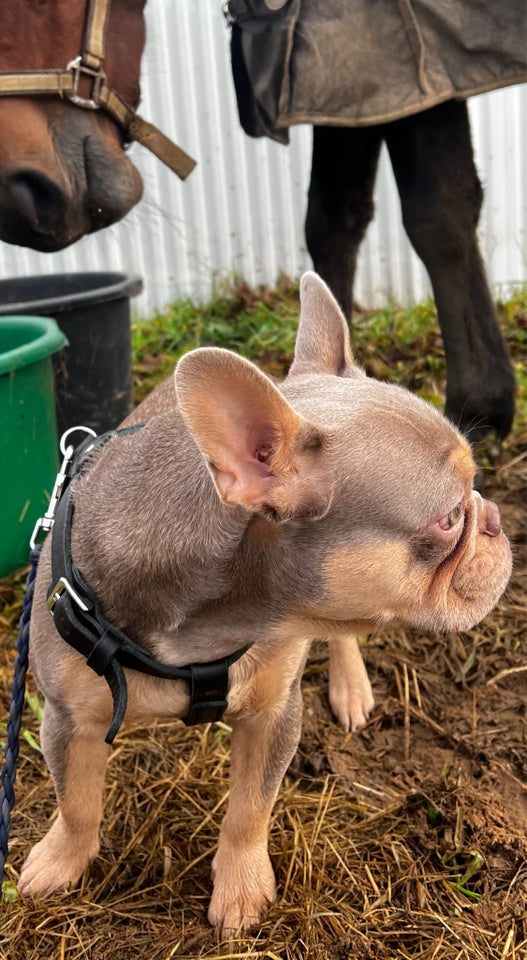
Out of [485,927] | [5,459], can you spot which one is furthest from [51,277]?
[485,927]

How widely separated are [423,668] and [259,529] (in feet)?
5.05

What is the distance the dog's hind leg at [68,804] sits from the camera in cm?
215

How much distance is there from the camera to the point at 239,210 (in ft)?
22.8

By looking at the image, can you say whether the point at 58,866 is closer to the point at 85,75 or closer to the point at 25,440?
the point at 25,440

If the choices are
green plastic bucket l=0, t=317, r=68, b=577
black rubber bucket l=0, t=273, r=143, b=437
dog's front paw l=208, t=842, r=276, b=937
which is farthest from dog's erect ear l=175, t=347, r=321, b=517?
black rubber bucket l=0, t=273, r=143, b=437

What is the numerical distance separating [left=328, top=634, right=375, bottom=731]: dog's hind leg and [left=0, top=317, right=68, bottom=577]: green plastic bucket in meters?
1.42

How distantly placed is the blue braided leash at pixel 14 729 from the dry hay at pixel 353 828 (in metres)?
0.38

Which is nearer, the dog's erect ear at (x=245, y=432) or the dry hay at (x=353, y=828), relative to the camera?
the dog's erect ear at (x=245, y=432)

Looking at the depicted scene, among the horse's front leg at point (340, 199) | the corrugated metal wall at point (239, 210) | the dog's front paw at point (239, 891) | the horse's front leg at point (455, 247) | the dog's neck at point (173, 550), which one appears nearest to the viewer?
the dog's neck at point (173, 550)

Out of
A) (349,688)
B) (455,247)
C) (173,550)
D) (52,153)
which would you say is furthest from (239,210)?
(173,550)

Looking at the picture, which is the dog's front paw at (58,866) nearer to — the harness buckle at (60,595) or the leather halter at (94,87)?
the harness buckle at (60,595)

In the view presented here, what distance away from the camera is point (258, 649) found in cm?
209

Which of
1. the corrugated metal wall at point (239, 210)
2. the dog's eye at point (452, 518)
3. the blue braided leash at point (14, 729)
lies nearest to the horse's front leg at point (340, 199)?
the blue braided leash at point (14, 729)

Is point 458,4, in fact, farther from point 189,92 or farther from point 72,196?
point 189,92
